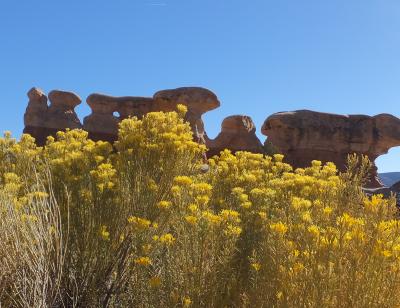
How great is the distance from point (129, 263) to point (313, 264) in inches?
77.2

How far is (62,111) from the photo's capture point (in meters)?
33.7

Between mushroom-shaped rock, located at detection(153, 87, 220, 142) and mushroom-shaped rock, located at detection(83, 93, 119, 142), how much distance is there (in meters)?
3.88

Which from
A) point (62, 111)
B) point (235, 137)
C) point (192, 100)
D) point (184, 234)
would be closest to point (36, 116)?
point (62, 111)

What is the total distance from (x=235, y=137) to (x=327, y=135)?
629cm

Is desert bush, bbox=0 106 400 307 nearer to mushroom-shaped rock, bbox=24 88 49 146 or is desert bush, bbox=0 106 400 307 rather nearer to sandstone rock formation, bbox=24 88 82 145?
sandstone rock formation, bbox=24 88 82 145

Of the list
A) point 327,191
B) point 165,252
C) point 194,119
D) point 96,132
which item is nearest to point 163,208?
point 165,252

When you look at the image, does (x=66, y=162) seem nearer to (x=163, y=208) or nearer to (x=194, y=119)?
(x=163, y=208)

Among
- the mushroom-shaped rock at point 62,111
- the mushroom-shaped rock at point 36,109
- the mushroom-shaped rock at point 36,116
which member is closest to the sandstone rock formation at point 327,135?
the mushroom-shaped rock at point 62,111

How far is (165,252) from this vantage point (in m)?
3.44

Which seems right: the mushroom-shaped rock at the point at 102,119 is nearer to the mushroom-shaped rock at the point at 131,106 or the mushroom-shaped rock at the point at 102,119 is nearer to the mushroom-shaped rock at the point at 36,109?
the mushroom-shaped rock at the point at 131,106

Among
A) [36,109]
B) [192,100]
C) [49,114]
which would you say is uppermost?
[192,100]

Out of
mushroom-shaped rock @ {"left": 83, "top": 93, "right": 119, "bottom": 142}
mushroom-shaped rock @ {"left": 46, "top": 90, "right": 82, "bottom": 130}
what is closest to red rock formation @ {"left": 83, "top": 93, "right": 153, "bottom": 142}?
mushroom-shaped rock @ {"left": 83, "top": 93, "right": 119, "bottom": 142}

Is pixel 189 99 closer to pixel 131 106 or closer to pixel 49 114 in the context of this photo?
pixel 131 106

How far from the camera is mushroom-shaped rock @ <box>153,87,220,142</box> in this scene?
97.5 ft
